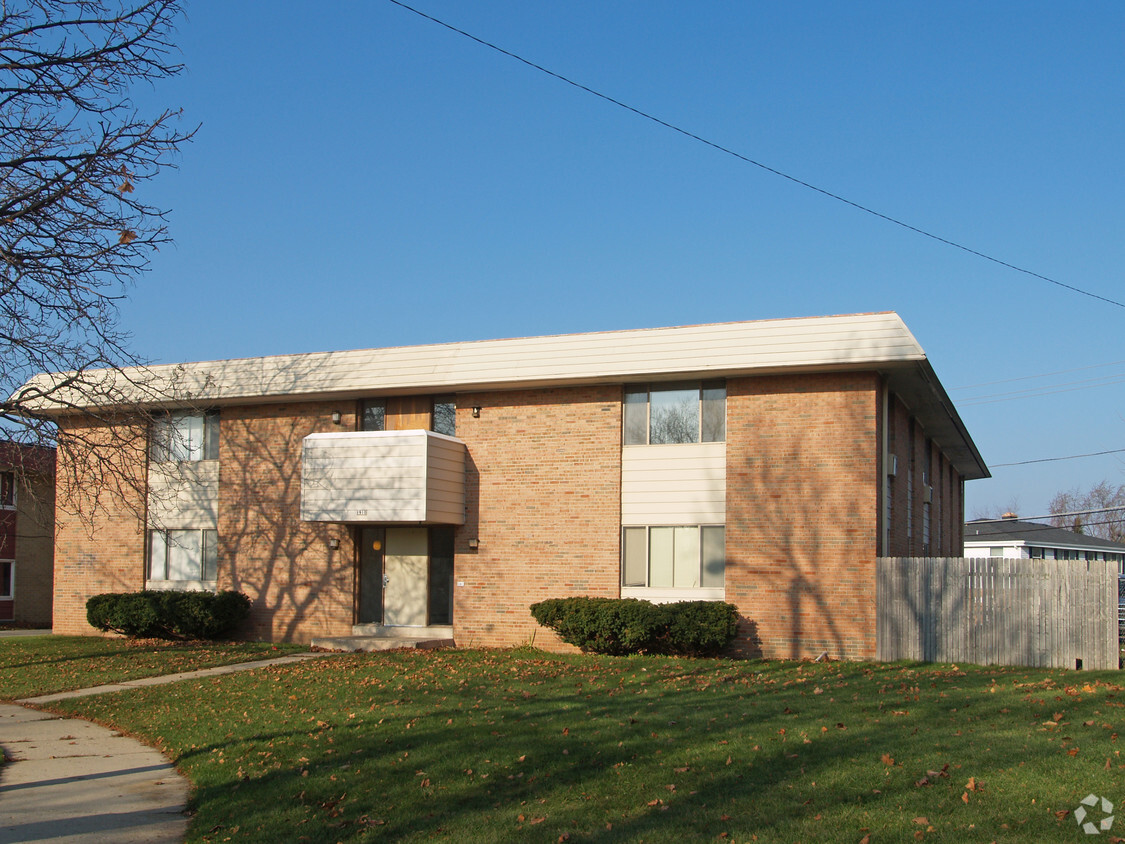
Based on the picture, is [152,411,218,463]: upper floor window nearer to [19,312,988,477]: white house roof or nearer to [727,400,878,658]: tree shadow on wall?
[19,312,988,477]: white house roof

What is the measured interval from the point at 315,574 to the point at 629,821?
16.0 meters

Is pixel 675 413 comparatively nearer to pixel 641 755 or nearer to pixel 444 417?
pixel 444 417

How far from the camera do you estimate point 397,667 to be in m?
17.0

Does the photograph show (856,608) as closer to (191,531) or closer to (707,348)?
(707,348)

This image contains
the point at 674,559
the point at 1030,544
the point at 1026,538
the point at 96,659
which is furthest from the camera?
the point at 1026,538

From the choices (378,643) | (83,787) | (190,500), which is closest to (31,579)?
(190,500)

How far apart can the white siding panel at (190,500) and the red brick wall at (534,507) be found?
6503mm

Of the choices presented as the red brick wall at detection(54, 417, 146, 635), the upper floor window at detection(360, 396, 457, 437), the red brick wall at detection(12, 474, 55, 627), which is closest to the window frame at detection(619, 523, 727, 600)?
the upper floor window at detection(360, 396, 457, 437)

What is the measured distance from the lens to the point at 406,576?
2189 centimetres

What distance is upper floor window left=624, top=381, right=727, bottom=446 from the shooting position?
1942cm

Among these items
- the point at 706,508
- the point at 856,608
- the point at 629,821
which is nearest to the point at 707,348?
the point at 706,508

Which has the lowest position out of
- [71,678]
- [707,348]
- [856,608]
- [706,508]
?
[71,678]

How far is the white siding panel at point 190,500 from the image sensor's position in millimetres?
23594

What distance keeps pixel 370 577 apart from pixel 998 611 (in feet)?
41.3
